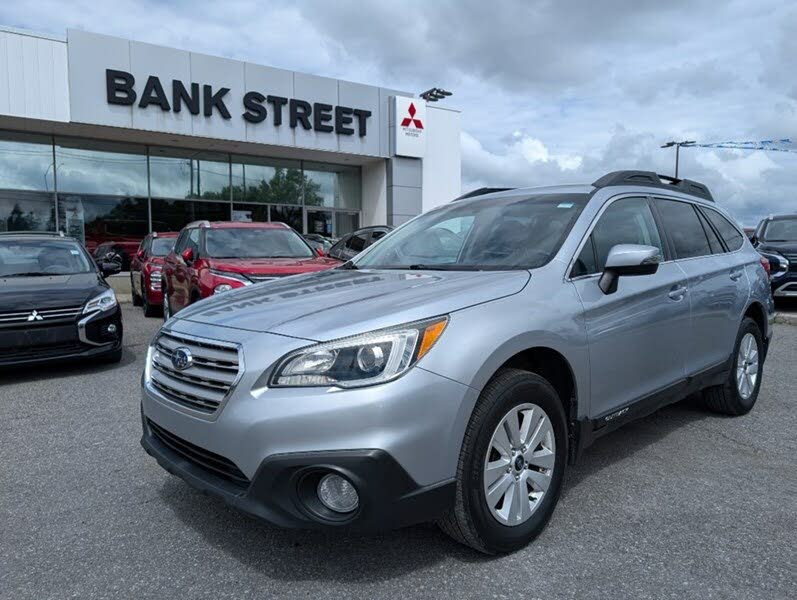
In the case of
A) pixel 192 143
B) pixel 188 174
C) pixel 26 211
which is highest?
pixel 192 143

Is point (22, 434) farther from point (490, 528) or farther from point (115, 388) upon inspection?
point (490, 528)

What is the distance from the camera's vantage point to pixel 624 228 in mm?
3609

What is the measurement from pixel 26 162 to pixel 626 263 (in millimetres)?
18992

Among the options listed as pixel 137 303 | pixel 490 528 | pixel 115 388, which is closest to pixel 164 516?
pixel 490 528

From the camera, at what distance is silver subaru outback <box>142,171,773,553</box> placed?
225cm

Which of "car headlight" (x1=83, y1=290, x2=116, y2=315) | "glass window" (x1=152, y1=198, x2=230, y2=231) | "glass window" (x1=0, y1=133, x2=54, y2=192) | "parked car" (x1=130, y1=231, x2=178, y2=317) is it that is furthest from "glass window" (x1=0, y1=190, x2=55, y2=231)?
"car headlight" (x1=83, y1=290, x2=116, y2=315)

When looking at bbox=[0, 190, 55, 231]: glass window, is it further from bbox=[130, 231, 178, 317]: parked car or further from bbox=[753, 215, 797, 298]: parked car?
bbox=[753, 215, 797, 298]: parked car

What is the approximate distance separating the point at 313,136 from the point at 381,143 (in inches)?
99.7

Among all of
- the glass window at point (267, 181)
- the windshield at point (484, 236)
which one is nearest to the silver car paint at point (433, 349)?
the windshield at point (484, 236)

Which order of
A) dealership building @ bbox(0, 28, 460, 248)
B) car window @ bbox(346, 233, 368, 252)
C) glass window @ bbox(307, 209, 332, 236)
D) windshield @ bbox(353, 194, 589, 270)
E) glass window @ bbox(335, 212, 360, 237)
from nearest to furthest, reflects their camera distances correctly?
windshield @ bbox(353, 194, 589, 270) → car window @ bbox(346, 233, 368, 252) → dealership building @ bbox(0, 28, 460, 248) → glass window @ bbox(307, 209, 332, 236) → glass window @ bbox(335, 212, 360, 237)

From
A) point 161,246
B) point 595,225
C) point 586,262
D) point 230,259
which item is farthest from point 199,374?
point 161,246

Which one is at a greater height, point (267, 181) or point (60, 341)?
point (267, 181)

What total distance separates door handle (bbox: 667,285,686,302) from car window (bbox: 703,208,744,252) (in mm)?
1162

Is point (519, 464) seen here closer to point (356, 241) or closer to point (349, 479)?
point (349, 479)
